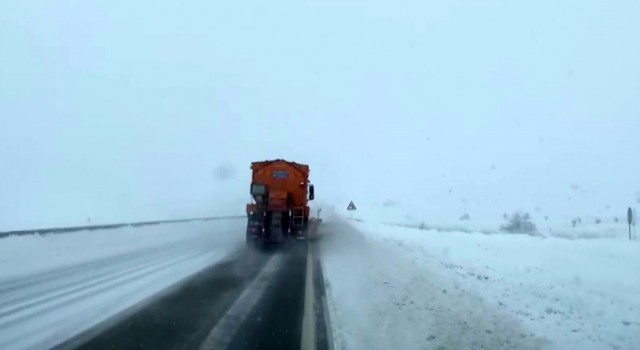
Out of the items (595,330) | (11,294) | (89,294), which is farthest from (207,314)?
(595,330)

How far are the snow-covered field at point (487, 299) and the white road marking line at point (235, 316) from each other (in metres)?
1.51

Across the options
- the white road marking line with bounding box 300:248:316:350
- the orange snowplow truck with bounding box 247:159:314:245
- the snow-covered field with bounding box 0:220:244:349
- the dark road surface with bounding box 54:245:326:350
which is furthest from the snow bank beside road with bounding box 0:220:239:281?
the white road marking line with bounding box 300:248:316:350

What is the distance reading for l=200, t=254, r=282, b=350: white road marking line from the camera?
9828 mm

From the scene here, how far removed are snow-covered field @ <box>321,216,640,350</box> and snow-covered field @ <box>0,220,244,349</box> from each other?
4.00 metres

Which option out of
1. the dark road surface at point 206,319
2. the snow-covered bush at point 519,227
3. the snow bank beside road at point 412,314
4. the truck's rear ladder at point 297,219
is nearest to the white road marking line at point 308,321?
the dark road surface at point 206,319

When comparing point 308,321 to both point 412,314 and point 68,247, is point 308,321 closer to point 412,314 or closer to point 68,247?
point 412,314

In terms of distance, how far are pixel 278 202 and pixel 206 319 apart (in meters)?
22.0

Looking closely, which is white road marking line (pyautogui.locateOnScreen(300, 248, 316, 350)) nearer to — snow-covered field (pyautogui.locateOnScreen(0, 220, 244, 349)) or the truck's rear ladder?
snow-covered field (pyautogui.locateOnScreen(0, 220, 244, 349))

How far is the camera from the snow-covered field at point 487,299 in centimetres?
1006

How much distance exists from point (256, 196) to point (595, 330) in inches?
955

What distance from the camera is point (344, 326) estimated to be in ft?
37.0

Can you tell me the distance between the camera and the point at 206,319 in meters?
11.8

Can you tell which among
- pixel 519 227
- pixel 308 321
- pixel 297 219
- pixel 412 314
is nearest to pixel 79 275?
pixel 308 321

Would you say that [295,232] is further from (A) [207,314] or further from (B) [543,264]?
(A) [207,314]
